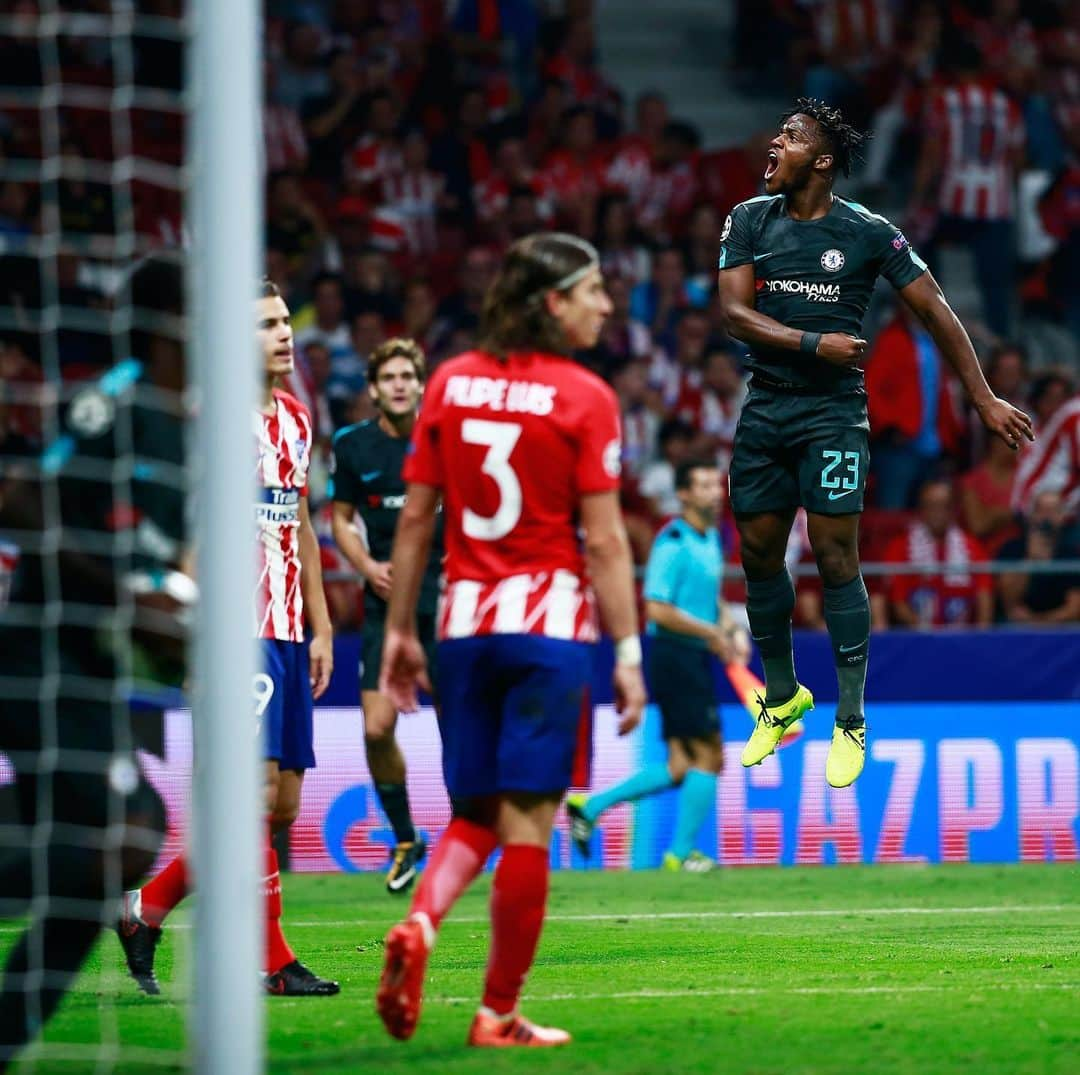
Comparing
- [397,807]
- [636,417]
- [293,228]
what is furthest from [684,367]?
[397,807]

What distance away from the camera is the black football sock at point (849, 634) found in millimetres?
8570

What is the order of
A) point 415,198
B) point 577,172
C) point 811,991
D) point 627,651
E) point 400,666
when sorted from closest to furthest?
point 627,651
point 400,666
point 811,991
point 415,198
point 577,172

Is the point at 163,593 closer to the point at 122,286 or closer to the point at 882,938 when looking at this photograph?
the point at 122,286

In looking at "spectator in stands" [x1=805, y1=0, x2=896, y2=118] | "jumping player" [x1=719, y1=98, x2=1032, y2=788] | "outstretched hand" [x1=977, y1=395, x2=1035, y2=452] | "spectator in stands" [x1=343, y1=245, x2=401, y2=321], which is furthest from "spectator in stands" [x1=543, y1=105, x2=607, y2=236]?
"outstretched hand" [x1=977, y1=395, x2=1035, y2=452]

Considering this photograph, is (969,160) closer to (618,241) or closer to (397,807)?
(618,241)

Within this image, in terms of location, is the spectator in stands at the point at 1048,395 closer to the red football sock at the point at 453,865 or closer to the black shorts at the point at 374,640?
the black shorts at the point at 374,640

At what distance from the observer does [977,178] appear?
18328mm

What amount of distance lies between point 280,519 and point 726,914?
3.62m

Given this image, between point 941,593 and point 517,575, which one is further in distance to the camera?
point 941,593

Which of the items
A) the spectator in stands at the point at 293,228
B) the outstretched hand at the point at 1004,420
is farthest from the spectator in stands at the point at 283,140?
the outstretched hand at the point at 1004,420

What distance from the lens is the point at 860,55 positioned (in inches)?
770

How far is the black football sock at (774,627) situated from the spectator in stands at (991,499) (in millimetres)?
6581

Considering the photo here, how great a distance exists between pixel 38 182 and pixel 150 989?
1021 cm

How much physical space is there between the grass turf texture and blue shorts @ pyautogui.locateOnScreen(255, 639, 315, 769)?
0.82m
